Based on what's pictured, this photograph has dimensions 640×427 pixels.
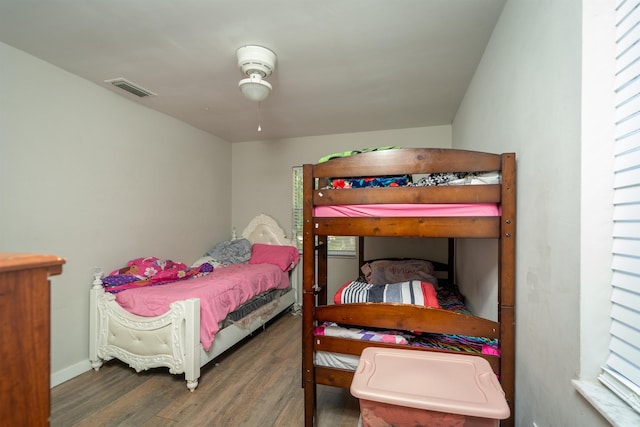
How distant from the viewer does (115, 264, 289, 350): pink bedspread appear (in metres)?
2.19

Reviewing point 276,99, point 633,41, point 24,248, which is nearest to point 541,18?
point 633,41

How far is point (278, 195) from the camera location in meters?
4.23

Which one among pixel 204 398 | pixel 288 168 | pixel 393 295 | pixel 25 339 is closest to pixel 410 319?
pixel 393 295

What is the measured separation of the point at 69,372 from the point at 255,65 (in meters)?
2.77

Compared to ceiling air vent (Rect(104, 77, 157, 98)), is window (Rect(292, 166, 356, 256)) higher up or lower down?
lower down

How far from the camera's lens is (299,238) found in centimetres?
413

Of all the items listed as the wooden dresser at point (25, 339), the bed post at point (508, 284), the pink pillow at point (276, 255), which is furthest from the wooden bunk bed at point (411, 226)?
the pink pillow at point (276, 255)

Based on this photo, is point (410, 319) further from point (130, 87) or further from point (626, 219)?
point (130, 87)

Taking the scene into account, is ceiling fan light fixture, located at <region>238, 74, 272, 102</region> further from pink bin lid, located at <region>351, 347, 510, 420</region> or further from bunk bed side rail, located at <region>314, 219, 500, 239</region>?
pink bin lid, located at <region>351, 347, 510, 420</region>

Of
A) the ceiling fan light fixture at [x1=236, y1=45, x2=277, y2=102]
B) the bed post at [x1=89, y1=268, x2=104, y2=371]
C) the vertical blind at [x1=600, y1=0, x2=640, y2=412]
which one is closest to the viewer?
the vertical blind at [x1=600, y1=0, x2=640, y2=412]

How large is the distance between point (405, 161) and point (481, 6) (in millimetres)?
959

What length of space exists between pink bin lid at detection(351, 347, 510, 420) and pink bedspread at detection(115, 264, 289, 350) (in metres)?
1.51

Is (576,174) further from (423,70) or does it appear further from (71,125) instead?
(71,125)

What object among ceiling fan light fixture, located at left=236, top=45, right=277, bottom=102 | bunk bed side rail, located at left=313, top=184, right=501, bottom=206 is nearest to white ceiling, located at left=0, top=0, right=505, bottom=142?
ceiling fan light fixture, located at left=236, top=45, right=277, bottom=102
